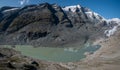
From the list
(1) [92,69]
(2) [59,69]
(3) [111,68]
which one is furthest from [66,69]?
(3) [111,68]

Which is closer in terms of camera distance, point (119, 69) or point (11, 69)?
point (11, 69)

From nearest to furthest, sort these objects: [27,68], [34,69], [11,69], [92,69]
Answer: [11,69]
[27,68]
[34,69]
[92,69]

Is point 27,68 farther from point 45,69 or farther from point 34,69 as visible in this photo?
point 45,69

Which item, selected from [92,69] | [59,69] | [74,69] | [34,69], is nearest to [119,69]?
[92,69]

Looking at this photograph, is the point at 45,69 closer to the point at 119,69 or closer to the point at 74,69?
the point at 74,69

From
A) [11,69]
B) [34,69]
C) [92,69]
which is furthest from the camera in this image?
[92,69]

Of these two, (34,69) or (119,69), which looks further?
(119,69)

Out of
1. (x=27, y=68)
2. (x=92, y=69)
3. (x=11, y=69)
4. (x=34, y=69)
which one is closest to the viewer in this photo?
(x=11, y=69)

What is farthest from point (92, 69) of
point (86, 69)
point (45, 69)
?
point (45, 69)
